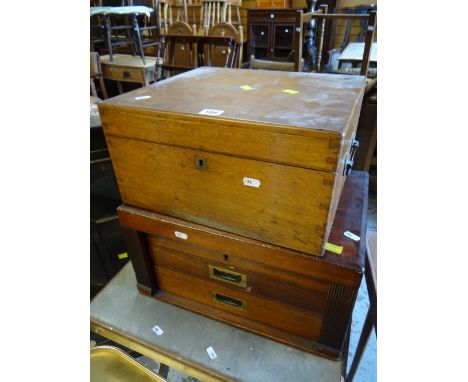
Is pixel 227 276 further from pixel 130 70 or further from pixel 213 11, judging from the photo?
pixel 213 11

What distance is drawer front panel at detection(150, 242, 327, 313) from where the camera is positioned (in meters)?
0.71

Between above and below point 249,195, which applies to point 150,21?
above

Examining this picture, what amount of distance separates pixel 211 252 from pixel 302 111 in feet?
1.27

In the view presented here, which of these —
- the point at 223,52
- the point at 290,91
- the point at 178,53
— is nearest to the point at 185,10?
the point at 178,53

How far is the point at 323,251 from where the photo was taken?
24.7 inches

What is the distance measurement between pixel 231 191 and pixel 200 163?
84mm

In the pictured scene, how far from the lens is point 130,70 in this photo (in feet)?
10.0

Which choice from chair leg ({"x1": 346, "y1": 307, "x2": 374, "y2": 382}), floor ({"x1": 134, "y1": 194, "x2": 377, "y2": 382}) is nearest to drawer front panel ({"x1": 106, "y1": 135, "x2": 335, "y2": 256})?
chair leg ({"x1": 346, "y1": 307, "x2": 374, "y2": 382})

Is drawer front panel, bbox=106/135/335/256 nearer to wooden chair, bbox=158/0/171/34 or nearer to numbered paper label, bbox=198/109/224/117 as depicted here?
numbered paper label, bbox=198/109/224/117

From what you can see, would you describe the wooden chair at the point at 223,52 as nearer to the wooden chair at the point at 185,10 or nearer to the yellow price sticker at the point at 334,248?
the wooden chair at the point at 185,10

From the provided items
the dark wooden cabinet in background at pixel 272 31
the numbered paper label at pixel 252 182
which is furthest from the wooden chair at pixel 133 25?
the numbered paper label at pixel 252 182

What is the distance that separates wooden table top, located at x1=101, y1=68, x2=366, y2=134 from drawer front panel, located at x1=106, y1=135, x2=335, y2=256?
3.1 inches
